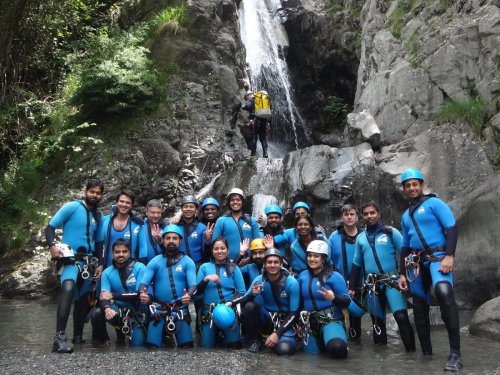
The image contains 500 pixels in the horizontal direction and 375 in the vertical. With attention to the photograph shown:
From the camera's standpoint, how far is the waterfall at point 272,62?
65.5 ft

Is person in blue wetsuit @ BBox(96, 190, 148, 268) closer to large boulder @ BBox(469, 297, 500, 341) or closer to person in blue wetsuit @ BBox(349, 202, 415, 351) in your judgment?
person in blue wetsuit @ BBox(349, 202, 415, 351)

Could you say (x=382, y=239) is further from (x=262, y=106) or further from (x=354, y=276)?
(x=262, y=106)

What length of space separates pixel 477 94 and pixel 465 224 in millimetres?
4280

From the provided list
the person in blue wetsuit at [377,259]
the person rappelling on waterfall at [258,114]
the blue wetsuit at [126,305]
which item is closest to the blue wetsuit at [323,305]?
the person in blue wetsuit at [377,259]

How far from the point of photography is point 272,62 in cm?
2158

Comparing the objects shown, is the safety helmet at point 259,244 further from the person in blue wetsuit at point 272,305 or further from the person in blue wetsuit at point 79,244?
the person in blue wetsuit at point 79,244

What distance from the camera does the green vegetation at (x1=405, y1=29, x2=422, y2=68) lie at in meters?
14.6

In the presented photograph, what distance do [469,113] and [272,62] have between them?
10.5 m

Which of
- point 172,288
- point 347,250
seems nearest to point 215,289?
point 172,288

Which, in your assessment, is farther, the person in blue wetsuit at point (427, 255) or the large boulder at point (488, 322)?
the large boulder at point (488, 322)

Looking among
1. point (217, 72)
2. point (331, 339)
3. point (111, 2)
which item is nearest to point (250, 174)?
point (217, 72)

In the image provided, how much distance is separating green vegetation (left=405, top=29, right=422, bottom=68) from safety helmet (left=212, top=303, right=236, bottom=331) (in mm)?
10282

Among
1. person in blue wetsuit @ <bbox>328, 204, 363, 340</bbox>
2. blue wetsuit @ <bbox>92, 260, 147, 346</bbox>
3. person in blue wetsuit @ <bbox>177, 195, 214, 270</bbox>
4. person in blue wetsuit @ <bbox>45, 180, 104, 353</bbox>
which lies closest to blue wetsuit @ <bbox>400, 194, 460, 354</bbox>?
person in blue wetsuit @ <bbox>328, 204, 363, 340</bbox>

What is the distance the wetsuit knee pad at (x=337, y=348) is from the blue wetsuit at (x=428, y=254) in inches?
37.2
